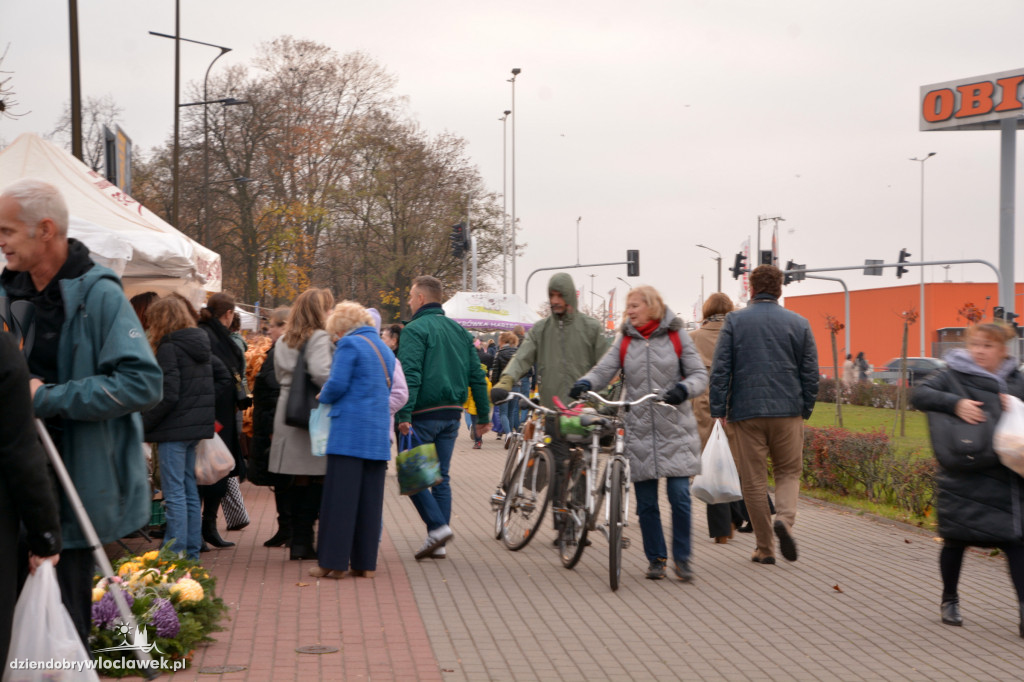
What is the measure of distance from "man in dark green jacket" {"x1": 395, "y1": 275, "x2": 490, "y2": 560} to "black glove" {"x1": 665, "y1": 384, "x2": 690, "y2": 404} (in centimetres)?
174

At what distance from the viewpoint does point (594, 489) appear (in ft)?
25.8

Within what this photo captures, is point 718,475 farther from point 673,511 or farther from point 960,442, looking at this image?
point 960,442

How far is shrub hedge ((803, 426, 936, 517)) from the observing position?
11.1m

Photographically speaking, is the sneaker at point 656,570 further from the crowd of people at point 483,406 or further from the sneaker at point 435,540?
the sneaker at point 435,540

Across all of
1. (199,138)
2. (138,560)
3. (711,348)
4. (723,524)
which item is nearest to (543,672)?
(138,560)

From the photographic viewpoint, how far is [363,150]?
4669 centimetres

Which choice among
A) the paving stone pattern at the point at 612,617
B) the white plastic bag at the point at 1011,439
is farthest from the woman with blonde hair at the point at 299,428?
the white plastic bag at the point at 1011,439

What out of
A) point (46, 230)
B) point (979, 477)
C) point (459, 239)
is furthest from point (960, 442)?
point (459, 239)

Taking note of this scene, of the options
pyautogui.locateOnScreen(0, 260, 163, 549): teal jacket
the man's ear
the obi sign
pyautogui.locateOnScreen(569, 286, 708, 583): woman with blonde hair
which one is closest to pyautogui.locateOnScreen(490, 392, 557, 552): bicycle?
pyautogui.locateOnScreen(569, 286, 708, 583): woman with blonde hair

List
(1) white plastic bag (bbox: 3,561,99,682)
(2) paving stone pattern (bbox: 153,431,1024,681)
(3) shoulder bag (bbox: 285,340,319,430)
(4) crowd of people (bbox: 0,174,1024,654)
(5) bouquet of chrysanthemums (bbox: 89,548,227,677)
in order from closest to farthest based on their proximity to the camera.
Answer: (1) white plastic bag (bbox: 3,561,99,682) < (5) bouquet of chrysanthemums (bbox: 89,548,227,677) < (2) paving stone pattern (bbox: 153,431,1024,681) < (4) crowd of people (bbox: 0,174,1024,654) < (3) shoulder bag (bbox: 285,340,319,430)

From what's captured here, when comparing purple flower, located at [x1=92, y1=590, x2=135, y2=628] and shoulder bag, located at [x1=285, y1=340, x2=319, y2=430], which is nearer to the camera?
purple flower, located at [x1=92, y1=590, x2=135, y2=628]

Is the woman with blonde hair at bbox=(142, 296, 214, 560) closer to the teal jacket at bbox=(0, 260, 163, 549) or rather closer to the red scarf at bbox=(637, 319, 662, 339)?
the red scarf at bbox=(637, 319, 662, 339)

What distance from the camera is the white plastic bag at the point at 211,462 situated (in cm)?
802

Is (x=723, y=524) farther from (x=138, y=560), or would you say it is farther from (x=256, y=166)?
(x=256, y=166)
